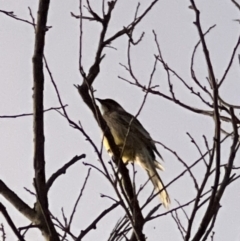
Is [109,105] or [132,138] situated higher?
[109,105]

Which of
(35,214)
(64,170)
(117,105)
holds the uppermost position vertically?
(117,105)

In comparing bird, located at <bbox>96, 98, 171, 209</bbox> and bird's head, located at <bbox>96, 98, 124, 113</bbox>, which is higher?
bird's head, located at <bbox>96, 98, 124, 113</bbox>

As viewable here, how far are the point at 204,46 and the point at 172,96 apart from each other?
2.91 ft

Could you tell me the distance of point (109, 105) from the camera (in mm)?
8719

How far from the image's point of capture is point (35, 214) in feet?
10.5

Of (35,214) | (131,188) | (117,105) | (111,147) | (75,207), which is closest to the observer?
(35,214)

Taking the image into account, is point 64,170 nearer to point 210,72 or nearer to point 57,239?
point 57,239

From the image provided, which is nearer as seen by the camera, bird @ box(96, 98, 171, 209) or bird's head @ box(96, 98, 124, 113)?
bird @ box(96, 98, 171, 209)

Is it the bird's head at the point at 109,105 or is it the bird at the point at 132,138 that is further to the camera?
the bird's head at the point at 109,105

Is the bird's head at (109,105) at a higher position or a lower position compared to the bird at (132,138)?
higher

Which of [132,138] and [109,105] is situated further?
[109,105]

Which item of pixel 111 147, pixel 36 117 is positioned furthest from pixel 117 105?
pixel 36 117

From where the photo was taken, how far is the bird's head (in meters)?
8.63

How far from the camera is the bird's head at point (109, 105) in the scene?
8.63 metres
